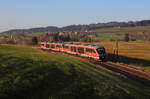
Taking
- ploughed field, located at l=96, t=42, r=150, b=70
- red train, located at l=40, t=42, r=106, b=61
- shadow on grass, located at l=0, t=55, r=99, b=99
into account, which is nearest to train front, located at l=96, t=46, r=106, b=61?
red train, located at l=40, t=42, r=106, b=61

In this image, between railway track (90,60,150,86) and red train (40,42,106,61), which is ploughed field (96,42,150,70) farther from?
red train (40,42,106,61)

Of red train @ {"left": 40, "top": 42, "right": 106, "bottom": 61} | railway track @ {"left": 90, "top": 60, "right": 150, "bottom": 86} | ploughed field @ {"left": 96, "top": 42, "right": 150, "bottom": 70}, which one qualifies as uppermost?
red train @ {"left": 40, "top": 42, "right": 106, "bottom": 61}

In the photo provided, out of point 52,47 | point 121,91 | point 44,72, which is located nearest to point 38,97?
point 44,72

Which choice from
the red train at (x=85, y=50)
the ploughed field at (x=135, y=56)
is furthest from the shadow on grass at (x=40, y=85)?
the ploughed field at (x=135, y=56)

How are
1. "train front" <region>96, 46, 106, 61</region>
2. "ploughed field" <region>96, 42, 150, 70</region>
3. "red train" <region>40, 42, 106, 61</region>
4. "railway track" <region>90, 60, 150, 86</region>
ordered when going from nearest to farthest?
"railway track" <region>90, 60, 150, 86</region> → "train front" <region>96, 46, 106, 61</region> → "red train" <region>40, 42, 106, 61</region> → "ploughed field" <region>96, 42, 150, 70</region>

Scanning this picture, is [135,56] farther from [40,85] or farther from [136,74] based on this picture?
[40,85]

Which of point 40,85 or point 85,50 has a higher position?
point 40,85

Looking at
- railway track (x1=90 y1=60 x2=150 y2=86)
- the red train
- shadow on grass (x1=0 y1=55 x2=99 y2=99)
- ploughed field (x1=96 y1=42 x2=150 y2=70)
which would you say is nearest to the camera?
shadow on grass (x1=0 y1=55 x2=99 y2=99)

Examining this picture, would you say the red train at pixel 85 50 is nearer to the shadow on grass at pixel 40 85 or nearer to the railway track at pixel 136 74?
the railway track at pixel 136 74

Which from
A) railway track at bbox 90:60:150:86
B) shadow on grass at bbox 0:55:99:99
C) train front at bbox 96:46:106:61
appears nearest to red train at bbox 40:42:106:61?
train front at bbox 96:46:106:61

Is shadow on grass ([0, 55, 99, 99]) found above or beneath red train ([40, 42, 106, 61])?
above

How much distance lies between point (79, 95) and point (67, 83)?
8.24ft

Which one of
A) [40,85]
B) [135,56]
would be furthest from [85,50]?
[40,85]

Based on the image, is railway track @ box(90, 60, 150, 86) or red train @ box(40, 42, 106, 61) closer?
railway track @ box(90, 60, 150, 86)
